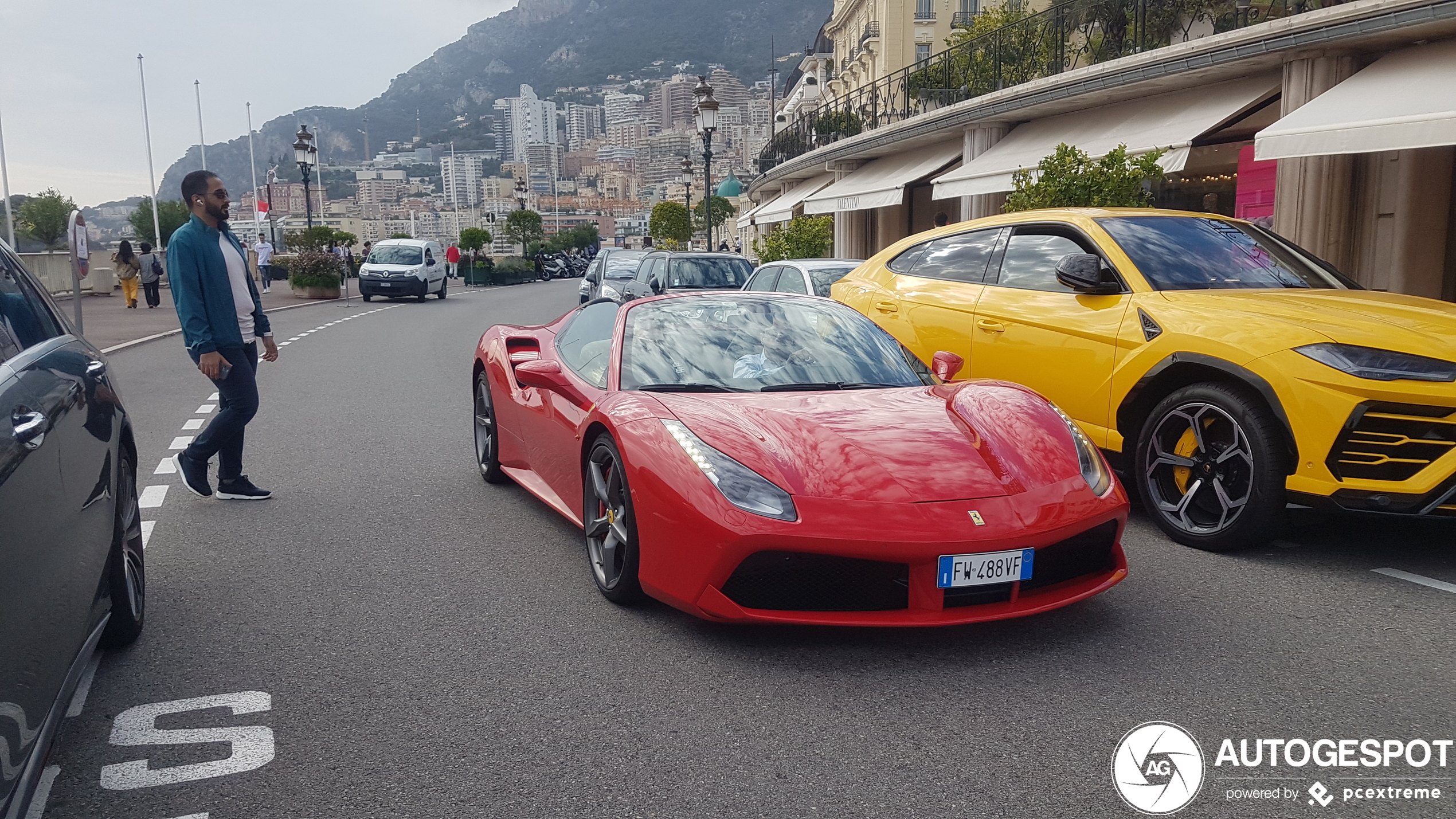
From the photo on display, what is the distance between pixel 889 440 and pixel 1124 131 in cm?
1323

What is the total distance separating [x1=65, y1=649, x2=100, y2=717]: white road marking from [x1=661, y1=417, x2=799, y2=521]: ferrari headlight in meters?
1.97

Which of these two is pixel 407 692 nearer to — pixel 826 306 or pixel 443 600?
pixel 443 600

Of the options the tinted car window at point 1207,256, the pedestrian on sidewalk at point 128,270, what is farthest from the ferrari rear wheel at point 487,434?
the pedestrian on sidewalk at point 128,270

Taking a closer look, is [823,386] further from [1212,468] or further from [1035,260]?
[1035,260]

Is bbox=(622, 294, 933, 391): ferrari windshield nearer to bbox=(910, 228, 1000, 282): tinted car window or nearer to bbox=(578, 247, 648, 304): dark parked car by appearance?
bbox=(910, 228, 1000, 282): tinted car window

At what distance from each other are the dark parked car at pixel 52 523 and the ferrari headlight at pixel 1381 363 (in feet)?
15.1

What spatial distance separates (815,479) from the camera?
146 inches

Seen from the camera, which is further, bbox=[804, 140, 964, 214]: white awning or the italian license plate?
bbox=[804, 140, 964, 214]: white awning

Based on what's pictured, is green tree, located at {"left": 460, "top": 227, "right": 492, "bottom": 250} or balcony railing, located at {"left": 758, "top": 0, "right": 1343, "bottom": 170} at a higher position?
balcony railing, located at {"left": 758, "top": 0, "right": 1343, "bottom": 170}

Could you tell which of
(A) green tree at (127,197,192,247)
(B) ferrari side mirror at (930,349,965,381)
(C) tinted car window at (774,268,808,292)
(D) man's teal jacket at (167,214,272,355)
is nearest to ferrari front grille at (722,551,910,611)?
(B) ferrari side mirror at (930,349,965,381)

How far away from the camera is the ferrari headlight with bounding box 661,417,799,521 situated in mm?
3588

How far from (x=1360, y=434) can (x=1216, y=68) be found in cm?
1088

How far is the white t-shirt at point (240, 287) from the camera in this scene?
6.18 meters

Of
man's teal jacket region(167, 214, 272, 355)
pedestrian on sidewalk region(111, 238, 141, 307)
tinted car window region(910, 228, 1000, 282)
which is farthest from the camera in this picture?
pedestrian on sidewalk region(111, 238, 141, 307)
